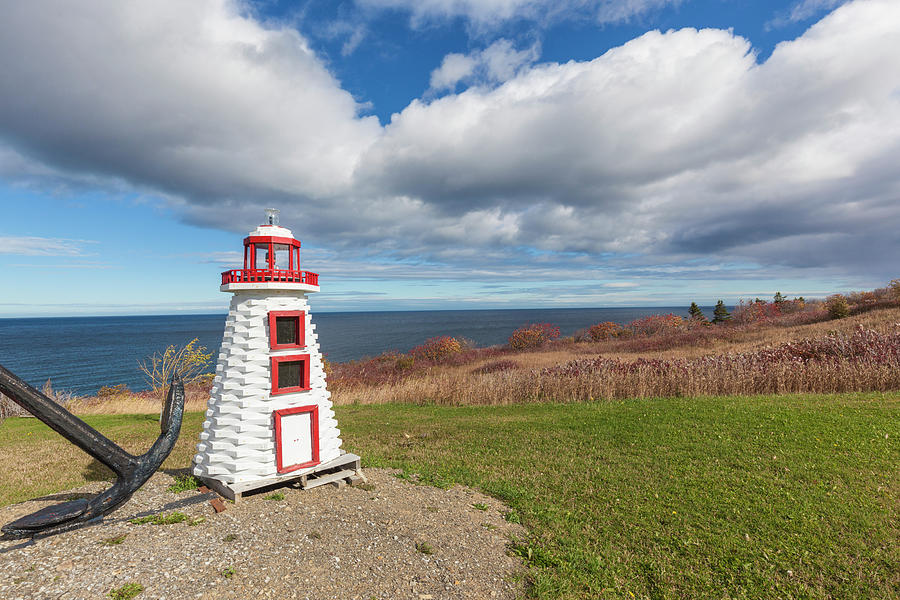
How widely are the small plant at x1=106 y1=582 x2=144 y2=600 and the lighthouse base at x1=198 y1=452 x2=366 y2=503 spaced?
218cm

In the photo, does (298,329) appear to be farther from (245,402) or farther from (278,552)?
(278,552)

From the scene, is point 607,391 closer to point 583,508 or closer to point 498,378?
point 498,378

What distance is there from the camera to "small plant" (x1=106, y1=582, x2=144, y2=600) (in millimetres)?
4664

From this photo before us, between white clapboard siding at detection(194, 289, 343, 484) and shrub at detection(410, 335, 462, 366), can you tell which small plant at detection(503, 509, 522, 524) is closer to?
white clapboard siding at detection(194, 289, 343, 484)

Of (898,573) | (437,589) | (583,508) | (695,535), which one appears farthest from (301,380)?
(898,573)

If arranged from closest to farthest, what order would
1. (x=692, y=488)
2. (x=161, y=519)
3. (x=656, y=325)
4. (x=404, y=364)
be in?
(x=161, y=519)
(x=692, y=488)
(x=404, y=364)
(x=656, y=325)

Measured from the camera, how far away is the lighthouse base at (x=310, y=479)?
7.09m

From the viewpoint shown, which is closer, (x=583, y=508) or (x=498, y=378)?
(x=583, y=508)

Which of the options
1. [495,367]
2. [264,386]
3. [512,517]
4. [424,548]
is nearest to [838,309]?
[495,367]

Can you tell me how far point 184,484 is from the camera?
311 inches

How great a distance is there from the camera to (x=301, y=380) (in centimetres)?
787

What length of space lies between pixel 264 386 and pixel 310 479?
2219mm

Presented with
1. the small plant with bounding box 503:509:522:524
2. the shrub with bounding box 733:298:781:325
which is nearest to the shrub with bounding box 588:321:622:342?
the shrub with bounding box 733:298:781:325

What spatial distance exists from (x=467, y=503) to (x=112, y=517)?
5758 mm
